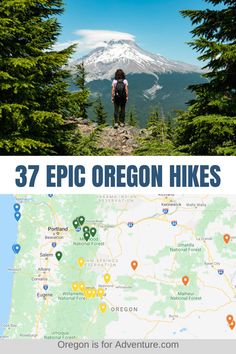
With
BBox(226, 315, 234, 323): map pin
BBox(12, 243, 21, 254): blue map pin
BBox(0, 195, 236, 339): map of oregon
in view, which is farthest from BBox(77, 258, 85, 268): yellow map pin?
BBox(226, 315, 234, 323): map pin

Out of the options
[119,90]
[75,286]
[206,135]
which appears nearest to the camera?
[75,286]

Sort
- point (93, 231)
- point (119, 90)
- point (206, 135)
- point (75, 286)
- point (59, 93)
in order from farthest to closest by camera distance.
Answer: point (119, 90) → point (59, 93) → point (206, 135) → point (93, 231) → point (75, 286)

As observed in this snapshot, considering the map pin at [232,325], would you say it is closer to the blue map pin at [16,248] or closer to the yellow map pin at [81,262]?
the yellow map pin at [81,262]

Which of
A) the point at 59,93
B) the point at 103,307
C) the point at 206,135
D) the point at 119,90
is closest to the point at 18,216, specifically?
the point at 103,307

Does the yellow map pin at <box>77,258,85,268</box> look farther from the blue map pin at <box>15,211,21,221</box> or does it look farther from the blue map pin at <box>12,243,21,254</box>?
the blue map pin at <box>15,211,21,221</box>

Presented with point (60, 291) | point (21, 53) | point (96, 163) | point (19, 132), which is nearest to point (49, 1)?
point (21, 53)

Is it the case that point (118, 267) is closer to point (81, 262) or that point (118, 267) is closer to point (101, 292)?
point (101, 292)

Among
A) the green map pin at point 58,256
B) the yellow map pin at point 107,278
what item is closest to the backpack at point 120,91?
the green map pin at point 58,256

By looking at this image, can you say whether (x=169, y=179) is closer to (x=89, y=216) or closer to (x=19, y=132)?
(x=89, y=216)
